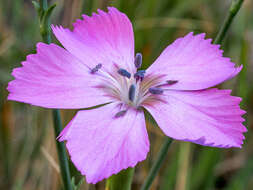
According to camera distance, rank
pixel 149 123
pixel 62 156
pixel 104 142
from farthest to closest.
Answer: pixel 149 123 < pixel 62 156 < pixel 104 142

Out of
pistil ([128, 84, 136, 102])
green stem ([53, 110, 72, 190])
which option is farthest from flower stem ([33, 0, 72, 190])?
pistil ([128, 84, 136, 102])

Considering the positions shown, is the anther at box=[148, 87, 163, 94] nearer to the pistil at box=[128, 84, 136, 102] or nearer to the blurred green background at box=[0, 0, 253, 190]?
the pistil at box=[128, 84, 136, 102]

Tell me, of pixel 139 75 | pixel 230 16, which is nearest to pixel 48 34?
pixel 139 75

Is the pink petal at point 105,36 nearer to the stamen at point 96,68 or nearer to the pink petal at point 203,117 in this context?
the stamen at point 96,68

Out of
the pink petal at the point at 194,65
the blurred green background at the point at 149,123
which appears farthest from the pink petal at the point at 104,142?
the blurred green background at the point at 149,123

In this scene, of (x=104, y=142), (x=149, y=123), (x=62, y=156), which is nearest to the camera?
(x=104, y=142)

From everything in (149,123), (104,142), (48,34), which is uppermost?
(48,34)

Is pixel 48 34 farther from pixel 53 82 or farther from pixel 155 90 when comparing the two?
pixel 155 90
